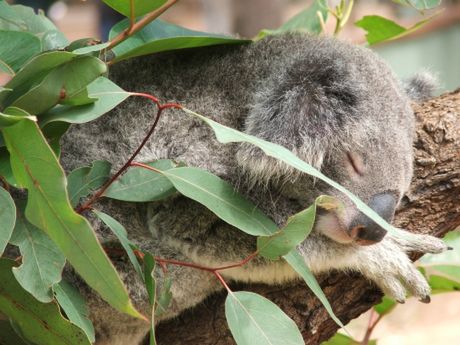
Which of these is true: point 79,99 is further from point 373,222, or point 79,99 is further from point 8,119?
point 373,222

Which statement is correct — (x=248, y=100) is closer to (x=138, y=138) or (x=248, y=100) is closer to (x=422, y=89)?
(x=138, y=138)

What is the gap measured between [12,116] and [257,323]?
0.88 metres

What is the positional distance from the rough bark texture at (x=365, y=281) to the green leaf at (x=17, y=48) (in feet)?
3.64

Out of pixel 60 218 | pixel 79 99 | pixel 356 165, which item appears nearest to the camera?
pixel 60 218

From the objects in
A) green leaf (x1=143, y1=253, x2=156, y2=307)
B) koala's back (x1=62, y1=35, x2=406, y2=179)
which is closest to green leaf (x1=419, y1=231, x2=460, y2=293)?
koala's back (x1=62, y1=35, x2=406, y2=179)

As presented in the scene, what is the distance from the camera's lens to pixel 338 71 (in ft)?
8.04

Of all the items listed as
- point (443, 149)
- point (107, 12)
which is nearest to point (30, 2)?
point (107, 12)

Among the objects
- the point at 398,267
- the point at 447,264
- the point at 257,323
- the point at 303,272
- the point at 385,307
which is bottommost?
the point at 385,307

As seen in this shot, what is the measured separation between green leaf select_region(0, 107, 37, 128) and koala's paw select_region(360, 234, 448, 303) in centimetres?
134

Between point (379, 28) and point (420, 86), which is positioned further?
point (420, 86)

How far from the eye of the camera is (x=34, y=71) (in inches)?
71.9

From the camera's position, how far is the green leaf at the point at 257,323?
190 centimetres

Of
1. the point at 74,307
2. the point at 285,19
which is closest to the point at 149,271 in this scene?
the point at 74,307

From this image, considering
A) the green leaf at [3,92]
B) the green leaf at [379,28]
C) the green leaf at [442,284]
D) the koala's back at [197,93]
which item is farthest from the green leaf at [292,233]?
the green leaf at [379,28]
